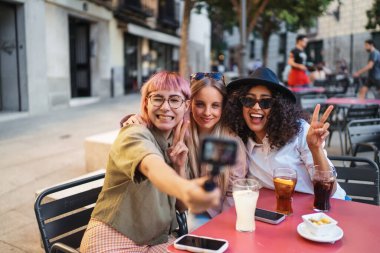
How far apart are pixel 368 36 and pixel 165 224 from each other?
2630 cm

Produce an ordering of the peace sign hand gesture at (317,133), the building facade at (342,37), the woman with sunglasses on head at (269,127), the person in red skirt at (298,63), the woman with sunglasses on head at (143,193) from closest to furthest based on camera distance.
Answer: the woman with sunglasses on head at (143,193), the peace sign hand gesture at (317,133), the woman with sunglasses on head at (269,127), the person in red skirt at (298,63), the building facade at (342,37)

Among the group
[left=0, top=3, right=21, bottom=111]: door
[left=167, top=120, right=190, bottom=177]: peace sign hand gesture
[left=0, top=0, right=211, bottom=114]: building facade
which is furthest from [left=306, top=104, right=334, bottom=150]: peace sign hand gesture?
[left=0, top=3, right=21, bottom=111]: door

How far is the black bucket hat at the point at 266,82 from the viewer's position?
246 centimetres

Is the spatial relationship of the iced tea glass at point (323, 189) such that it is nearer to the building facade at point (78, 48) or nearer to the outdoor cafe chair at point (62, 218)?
the outdoor cafe chair at point (62, 218)

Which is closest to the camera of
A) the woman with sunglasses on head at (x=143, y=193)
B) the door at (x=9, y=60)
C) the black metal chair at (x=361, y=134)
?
the woman with sunglasses on head at (x=143, y=193)

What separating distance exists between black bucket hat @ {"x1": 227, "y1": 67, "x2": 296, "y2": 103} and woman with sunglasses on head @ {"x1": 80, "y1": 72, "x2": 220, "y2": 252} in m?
0.58

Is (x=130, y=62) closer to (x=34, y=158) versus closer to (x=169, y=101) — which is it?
(x=34, y=158)

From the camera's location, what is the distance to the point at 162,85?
198 centimetres

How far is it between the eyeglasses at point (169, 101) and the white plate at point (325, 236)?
0.85 meters

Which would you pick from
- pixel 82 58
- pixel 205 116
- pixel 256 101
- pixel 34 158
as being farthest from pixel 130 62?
pixel 256 101

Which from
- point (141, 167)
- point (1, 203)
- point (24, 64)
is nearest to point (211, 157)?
point (141, 167)

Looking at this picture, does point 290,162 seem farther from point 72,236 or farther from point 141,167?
point 72,236

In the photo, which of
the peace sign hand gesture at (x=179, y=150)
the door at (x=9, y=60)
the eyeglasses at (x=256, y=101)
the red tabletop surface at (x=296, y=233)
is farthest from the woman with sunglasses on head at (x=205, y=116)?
the door at (x=9, y=60)

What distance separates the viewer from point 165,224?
2000 mm
